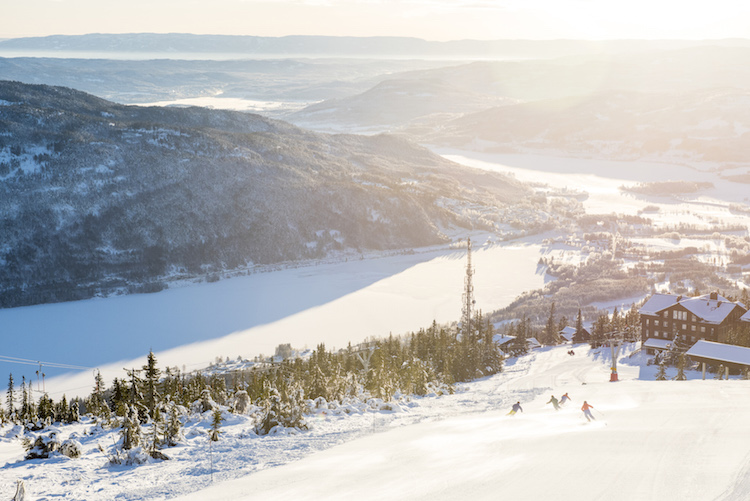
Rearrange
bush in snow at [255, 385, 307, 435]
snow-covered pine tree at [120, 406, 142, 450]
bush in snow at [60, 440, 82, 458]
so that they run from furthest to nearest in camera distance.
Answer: bush in snow at [255, 385, 307, 435] < bush in snow at [60, 440, 82, 458] < snow-covered pine tree at [120, 406, 142, 450]

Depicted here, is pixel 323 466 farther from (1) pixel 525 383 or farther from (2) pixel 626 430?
(1) pixel 525 383

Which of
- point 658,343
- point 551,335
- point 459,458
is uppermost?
point 459,458

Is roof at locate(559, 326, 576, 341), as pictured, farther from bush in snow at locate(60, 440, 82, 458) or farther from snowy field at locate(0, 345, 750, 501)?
bush in snow at locate(60, 440, 82, 458)

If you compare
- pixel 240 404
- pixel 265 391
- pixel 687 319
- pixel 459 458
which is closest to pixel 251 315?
pixel 687 319

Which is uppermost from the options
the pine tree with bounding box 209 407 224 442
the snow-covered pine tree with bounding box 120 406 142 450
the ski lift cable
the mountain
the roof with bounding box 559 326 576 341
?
the mountain

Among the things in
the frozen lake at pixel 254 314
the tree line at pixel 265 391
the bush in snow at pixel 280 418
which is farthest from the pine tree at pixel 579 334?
the bush in snow at pixel 280 418

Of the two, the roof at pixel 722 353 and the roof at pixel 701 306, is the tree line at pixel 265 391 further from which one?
the roof at pixel 701 306

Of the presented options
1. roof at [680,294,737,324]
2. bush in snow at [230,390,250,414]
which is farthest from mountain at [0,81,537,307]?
bush in snow at [230,390,250,414]

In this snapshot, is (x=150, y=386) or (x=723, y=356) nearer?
(x=150, y=386)

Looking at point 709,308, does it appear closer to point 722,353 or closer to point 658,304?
point 658,304
